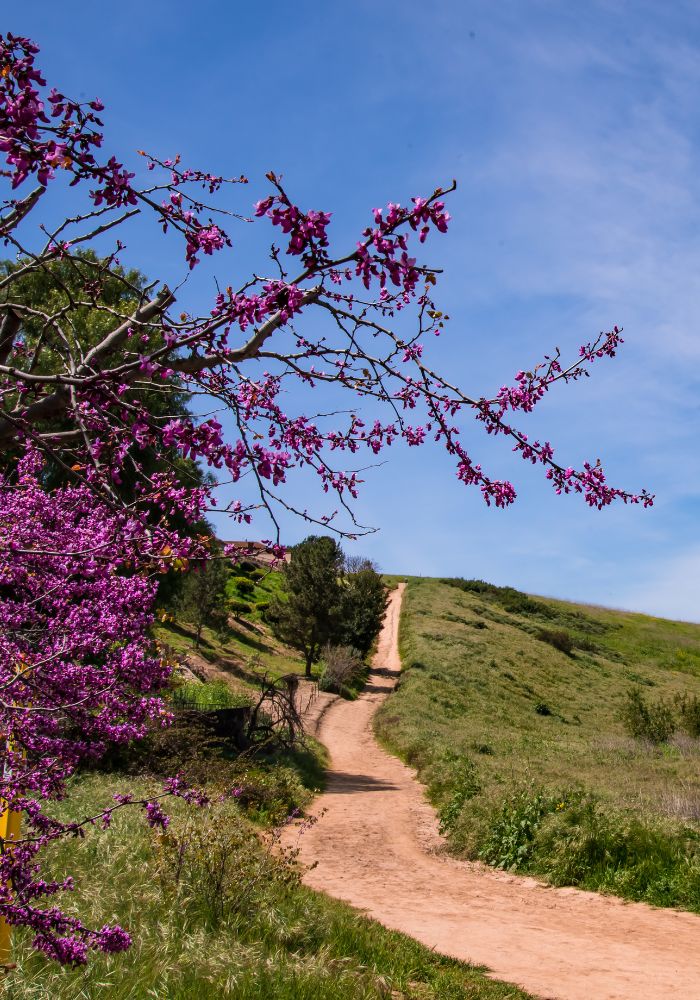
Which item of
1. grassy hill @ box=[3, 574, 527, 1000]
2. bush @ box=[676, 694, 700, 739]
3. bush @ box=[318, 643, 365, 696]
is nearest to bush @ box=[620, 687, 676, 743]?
bush @ box=[676, 694, 700, 739]

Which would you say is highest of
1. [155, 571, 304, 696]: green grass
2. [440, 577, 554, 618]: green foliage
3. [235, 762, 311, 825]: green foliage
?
[440, 577, 554, 618]: green foliage

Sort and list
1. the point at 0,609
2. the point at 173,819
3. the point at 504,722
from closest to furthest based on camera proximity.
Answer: the point at 0,609 → the point at 173,819 → the point at 504,722

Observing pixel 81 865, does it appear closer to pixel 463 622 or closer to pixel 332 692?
pixel 332 692

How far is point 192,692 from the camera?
64.8 feet

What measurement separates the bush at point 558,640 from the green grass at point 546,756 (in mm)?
216

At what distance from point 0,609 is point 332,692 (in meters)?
26.7

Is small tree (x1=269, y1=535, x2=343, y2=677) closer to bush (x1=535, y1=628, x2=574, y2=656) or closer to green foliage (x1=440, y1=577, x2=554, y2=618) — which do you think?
bush (x1=535, y1=628, x2=574, y2=656)

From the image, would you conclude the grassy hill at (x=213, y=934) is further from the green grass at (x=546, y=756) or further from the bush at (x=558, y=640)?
the bush at (x=558, y=640)

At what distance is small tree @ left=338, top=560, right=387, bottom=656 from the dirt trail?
73.9 ft

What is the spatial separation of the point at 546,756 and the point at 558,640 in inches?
1291

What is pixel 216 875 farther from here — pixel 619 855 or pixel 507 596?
pixel 507 596

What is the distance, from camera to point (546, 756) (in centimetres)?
2027

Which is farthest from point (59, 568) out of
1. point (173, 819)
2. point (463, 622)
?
point (463, 622)

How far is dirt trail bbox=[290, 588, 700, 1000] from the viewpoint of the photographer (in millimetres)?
7672
